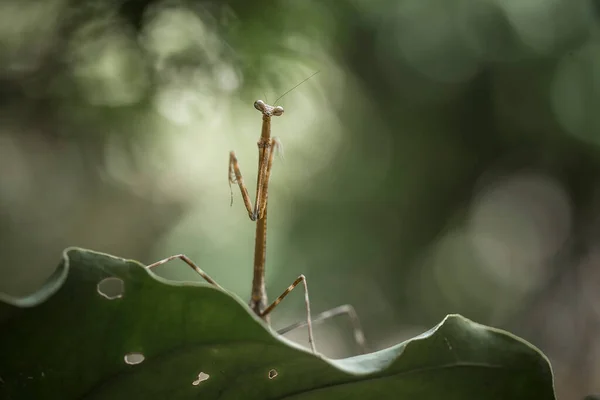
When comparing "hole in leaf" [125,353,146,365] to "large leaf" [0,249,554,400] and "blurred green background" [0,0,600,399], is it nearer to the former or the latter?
"large leaf" [0,249,554,400]

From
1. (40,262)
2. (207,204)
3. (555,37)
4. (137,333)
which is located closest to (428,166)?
(555,37)

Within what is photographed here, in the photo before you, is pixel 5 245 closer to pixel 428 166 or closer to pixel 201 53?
pixel 201 53

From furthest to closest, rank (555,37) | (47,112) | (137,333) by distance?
(555,37), (47,112), (137,333)

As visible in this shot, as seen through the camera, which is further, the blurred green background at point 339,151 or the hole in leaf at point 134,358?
the blurred green background at point 339,151

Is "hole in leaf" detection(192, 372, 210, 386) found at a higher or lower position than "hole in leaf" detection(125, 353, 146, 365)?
lower

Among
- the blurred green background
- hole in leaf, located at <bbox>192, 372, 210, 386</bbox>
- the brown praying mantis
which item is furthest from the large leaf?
the blurred green background

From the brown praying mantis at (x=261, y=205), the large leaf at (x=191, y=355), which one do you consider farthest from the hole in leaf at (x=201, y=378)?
the brown praying mantis at (x=261, y=205)

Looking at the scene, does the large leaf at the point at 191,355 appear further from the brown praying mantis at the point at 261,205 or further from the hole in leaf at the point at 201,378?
the brown praying mantis at the point at 261,205

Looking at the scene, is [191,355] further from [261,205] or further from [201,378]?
[261,205]
